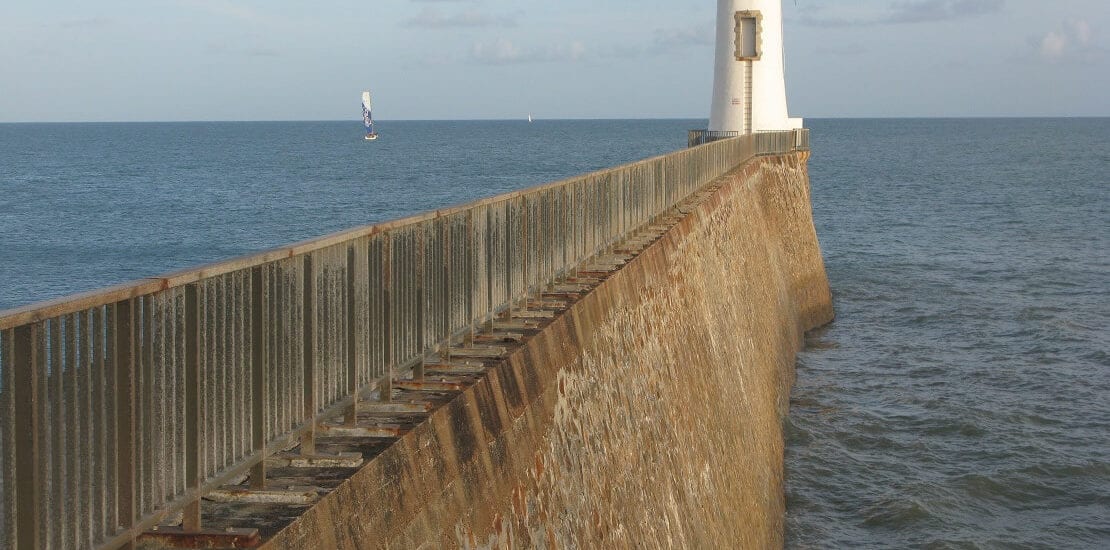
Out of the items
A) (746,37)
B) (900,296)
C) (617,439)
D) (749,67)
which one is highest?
(746,37)

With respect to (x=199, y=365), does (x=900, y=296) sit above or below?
below

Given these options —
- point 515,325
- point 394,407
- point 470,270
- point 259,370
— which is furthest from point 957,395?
point 259,370

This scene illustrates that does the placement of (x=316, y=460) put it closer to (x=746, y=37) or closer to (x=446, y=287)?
(x=446, y=287)

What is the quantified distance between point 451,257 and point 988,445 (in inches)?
567

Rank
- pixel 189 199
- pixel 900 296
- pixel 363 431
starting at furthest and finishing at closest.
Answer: pixel 189 199, pixel 900 296, pixel 363 431

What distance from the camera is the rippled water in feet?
54.0

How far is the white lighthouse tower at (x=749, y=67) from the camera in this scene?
38.6 meters

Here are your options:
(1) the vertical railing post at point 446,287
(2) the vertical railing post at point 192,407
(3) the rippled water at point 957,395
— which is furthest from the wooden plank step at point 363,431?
(3) the rippled water at point 957,395

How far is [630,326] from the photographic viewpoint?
10719 mm

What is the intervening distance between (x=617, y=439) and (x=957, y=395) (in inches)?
615

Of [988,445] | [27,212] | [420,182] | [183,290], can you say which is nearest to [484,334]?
[183,290]

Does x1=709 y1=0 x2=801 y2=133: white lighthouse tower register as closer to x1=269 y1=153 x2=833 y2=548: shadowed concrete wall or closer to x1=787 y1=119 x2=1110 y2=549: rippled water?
x1=787 y1=119 x2=1110 y2=549: rippled water

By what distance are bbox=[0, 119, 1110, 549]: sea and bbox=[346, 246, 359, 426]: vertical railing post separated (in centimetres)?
1039

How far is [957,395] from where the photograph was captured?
23.0 m
